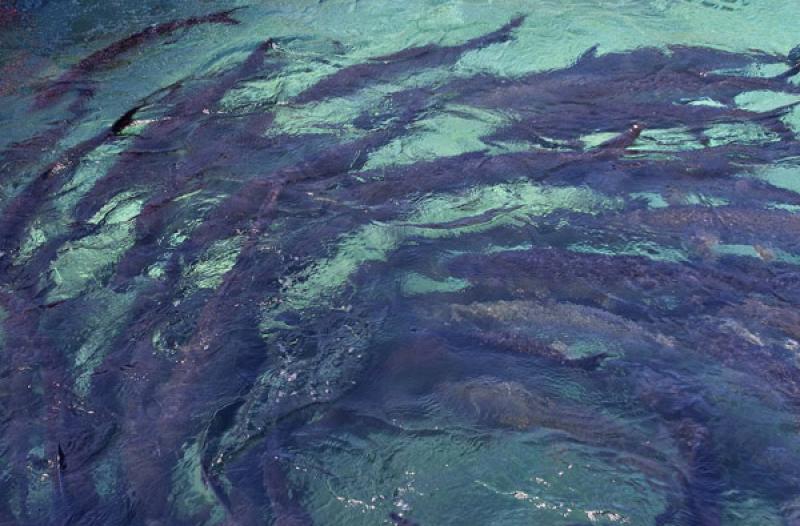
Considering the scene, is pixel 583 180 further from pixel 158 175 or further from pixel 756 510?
pixel 158 175

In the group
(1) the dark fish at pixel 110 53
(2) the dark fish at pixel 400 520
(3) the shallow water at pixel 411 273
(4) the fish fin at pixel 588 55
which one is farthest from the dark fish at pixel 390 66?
(2) the dark fish at pixel 400 520

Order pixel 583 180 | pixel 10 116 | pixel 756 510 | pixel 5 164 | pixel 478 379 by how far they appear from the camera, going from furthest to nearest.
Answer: pixel 10 116 → pixel 5 164 → pixel 583 180 → pixel 478 379 → pixel 756 510

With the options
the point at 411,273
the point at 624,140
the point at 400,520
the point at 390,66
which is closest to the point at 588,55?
the point at 624,140

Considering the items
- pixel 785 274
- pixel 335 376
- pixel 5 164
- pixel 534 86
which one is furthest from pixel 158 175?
pixel 785 274

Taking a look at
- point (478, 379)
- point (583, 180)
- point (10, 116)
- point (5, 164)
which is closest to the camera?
point (478, 379)

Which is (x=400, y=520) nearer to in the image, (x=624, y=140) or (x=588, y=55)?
(x=624, y=140)

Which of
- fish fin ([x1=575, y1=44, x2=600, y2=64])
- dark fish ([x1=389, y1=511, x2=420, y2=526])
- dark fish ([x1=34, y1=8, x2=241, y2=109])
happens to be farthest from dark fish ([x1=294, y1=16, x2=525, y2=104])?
dark fish ([x1=389, y1=511, x2=420, y2=526])

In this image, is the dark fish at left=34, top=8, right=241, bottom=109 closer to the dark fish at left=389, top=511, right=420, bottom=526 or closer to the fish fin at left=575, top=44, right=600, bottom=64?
the fish fin at left=575, top=44, right=600, bottom=64

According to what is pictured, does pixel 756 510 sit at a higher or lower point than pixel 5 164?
lower

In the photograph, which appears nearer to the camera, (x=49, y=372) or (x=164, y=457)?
(x=164, y=457)
